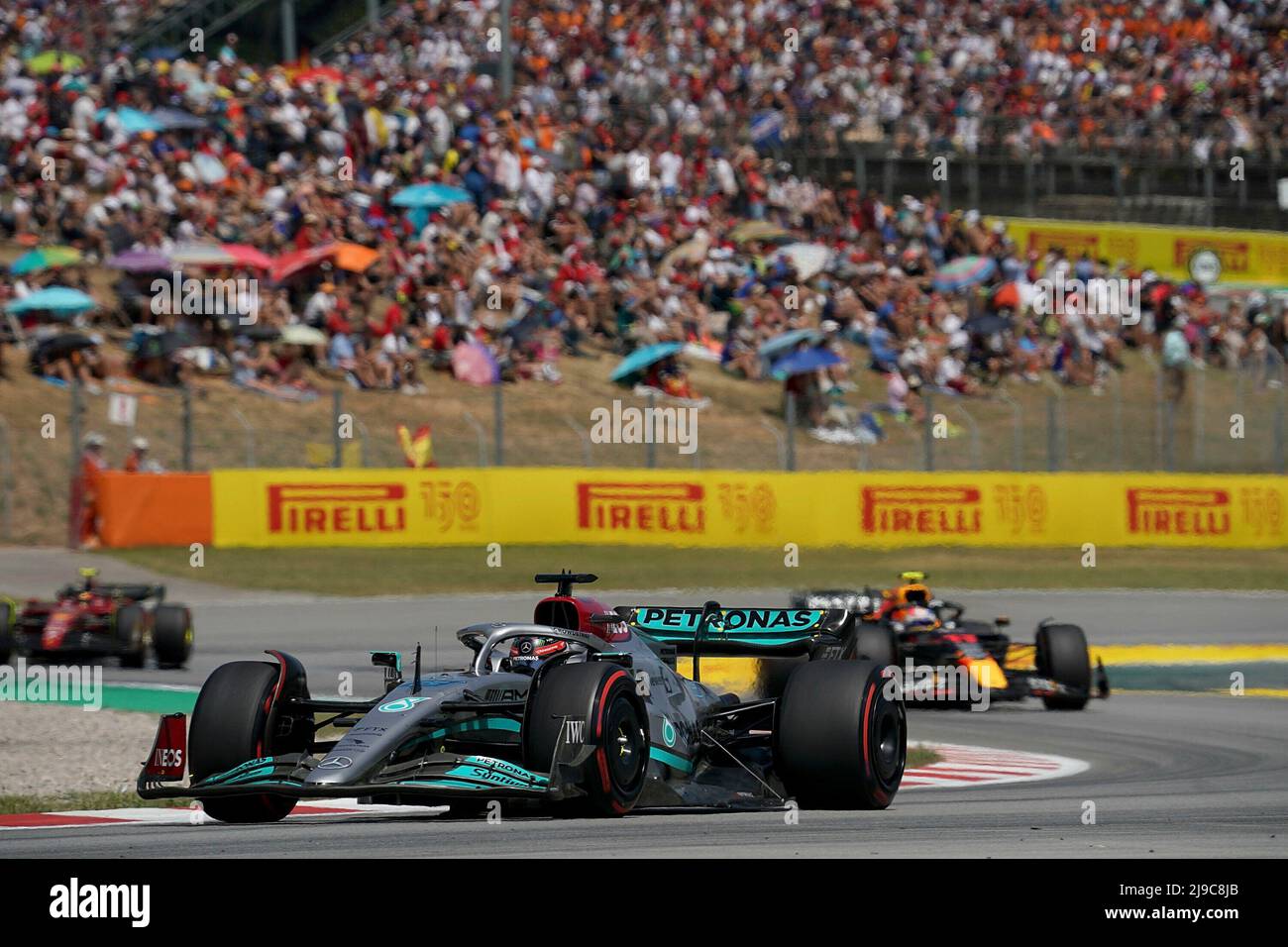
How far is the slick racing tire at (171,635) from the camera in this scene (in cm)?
1797

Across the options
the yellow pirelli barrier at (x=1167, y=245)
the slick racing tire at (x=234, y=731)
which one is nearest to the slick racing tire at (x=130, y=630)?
the slick racing tire at (x=234, y=731)

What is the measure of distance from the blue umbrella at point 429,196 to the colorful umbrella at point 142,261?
4.16 metres

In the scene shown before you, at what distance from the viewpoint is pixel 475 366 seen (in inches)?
1131

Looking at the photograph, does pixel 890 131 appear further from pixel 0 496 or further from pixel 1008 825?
pixel 1008 825

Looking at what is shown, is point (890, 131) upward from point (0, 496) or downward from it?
upward

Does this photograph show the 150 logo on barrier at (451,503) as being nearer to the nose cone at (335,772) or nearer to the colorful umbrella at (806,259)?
the colorful umbrella at (806,259)

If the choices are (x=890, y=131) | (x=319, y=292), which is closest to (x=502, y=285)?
(x=319, y=292)

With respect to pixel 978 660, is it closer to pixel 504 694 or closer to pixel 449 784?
pixel 504 694

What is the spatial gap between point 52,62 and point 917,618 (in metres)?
19.3

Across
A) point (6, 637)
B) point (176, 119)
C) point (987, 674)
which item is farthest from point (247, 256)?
point (987, 674)

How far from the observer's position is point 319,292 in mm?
27922

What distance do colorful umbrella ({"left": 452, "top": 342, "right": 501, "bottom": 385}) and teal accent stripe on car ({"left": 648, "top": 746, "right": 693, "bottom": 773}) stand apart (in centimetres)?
1898

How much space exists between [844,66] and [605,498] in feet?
47.2

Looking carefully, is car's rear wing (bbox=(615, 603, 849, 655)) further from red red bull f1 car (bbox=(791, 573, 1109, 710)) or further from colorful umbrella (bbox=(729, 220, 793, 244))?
colorful umbrella (bbox=(729, 220, 793, 244))
